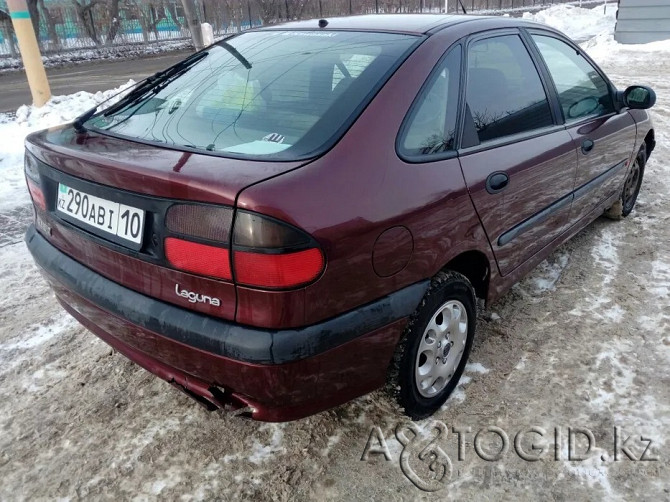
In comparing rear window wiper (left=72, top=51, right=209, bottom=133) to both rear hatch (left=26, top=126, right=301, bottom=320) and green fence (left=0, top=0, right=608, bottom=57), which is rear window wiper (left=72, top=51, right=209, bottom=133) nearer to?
rear hatch (left=26, top=126, right=301, bottom=320)

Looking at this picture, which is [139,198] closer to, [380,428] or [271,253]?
[271,253]

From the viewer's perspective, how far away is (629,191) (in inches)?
181

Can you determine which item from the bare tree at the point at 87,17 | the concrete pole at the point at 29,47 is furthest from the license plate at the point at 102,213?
the bare tree at the point at 87,17

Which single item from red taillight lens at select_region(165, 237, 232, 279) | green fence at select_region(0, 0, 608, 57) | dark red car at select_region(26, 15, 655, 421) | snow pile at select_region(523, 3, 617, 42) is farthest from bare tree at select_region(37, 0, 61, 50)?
red taillight lens at select_region(165, 237, 232, 279)

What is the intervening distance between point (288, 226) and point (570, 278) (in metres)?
2.63

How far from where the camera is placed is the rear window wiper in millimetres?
2707

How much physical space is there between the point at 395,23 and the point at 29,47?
23.4 feet

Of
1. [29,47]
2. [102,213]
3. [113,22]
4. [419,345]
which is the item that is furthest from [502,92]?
[113,22]

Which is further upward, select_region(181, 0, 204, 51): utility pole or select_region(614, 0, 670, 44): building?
select_region(181, 0, 204, 51): utility pole

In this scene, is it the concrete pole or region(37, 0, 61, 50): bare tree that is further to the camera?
region(37, 0, 61, 50): bare tree

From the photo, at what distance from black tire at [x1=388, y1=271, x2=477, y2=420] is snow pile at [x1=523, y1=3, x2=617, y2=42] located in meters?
23.3

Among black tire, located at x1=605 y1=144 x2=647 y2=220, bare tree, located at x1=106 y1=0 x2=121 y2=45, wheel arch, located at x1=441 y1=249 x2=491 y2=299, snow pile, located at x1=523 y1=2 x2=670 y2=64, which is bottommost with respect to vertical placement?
black tire, located at x1=605 y1=144 x2=647 y2=220

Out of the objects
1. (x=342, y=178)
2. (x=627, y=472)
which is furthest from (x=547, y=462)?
(x=342, y=178)

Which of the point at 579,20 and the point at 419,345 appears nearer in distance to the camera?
the point at 419,345
